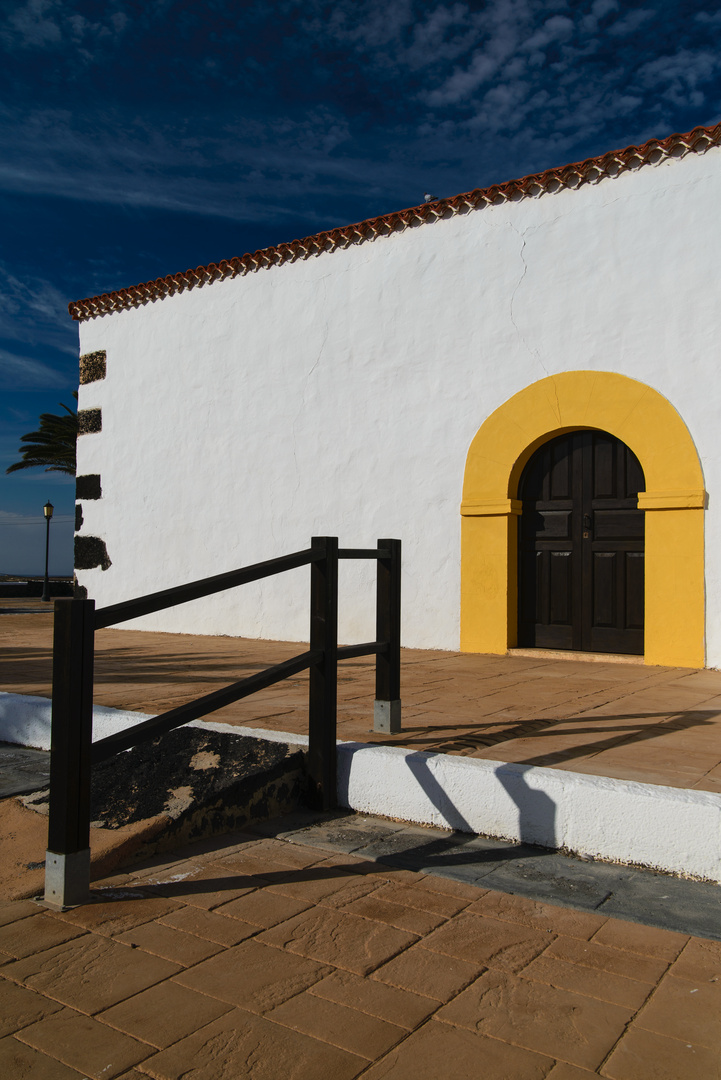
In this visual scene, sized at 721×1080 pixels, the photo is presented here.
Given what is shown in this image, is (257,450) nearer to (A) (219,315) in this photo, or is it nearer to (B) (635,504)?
(A) (219,315)

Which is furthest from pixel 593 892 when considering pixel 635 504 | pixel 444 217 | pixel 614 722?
pixel 444 217

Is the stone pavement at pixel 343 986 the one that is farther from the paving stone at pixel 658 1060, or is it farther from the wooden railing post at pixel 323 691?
the wooden railing post at pixel 323 691

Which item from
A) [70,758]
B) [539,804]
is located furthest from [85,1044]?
[539,804]

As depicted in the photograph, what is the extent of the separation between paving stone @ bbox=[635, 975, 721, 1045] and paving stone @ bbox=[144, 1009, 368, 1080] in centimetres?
63

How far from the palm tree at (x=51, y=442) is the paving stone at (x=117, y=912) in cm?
2147

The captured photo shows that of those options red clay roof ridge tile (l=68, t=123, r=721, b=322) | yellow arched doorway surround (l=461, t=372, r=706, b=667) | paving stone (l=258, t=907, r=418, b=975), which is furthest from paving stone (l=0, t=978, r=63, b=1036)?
red clay roof ridge tile (l=68, t=123, r=721, b=322)

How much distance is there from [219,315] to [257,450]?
5.79ft

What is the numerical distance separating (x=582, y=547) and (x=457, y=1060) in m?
5.76

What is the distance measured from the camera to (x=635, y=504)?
6.77 m

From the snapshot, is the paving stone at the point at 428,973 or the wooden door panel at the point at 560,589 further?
the wooden door panel at the point at 560,589

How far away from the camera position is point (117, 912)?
2281 mm

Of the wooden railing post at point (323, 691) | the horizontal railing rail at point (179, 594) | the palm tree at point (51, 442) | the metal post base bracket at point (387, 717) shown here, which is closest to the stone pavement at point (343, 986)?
the wooden railing post at point (323, 691)

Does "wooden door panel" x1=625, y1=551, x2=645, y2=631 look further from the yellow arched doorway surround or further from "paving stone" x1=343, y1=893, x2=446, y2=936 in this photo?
"paving stone" x1=343, y1=893, x2=446, y2=936

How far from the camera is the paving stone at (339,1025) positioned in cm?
162
